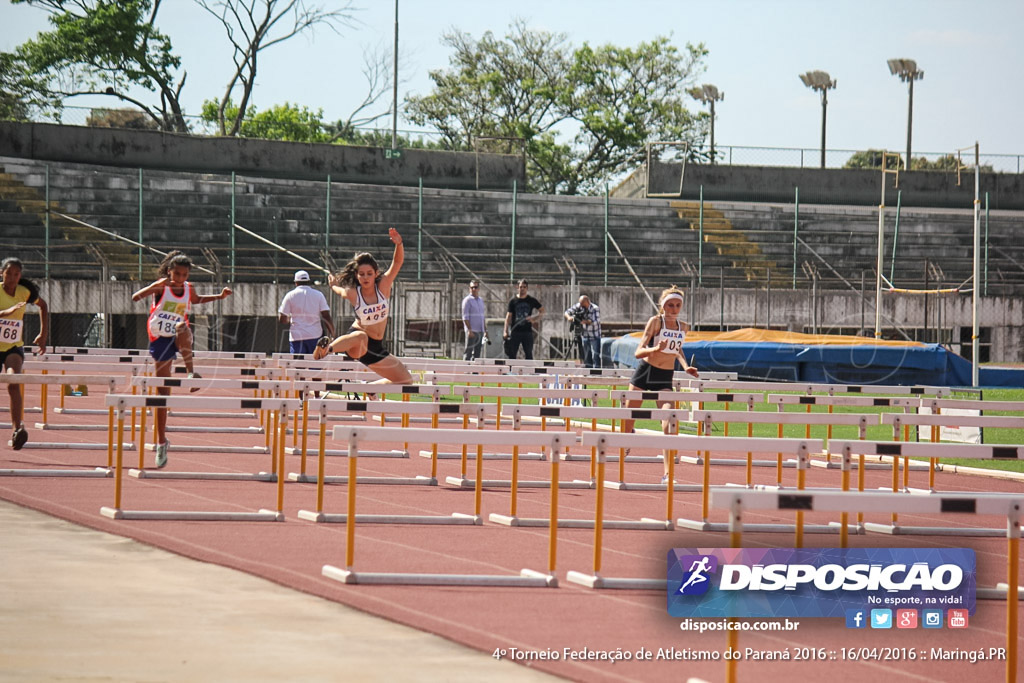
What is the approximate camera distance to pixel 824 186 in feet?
162

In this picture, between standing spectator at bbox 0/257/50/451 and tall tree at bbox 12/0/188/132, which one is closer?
standing spectator at bbox 0/257/50/451

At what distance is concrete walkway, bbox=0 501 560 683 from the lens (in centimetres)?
502

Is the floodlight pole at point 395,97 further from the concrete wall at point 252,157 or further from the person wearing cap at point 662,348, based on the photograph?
the person wearing cap at point 662,348

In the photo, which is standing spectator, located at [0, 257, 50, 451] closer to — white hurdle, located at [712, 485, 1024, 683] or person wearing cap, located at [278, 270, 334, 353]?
person wearing cap, located at [278, 270, 334, 353]

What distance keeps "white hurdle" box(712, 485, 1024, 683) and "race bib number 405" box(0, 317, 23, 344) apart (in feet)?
30.8

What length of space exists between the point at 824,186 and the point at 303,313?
1375 inches

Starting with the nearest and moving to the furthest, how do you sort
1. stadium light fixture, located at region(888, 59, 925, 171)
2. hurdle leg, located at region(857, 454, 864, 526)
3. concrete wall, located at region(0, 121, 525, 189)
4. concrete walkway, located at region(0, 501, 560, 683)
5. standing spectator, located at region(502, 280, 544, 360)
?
1. concrete walkway, located at region(0, 501, 560, 683)
2. hurdle leg, located at region(857, 454, 864, 526)
3. standing spectator, located at region(502, 280, 544, 360)
4. concrete wall, located at region(0, 121, 525, 189)
5. stadium light fixture, located at region(888, 59, 925, 171)

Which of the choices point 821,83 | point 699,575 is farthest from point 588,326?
point 821,83

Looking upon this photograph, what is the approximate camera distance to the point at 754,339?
87.9 ft

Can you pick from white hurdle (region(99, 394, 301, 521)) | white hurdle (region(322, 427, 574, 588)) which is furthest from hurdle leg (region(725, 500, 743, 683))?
white hurdle (region(99, 394, 301, 521))

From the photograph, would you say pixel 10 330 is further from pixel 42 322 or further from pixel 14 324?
pixel 42 322

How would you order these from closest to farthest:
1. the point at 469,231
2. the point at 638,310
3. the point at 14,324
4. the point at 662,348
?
the point at 662,348
the point at 14,324
the point at 638,310
the point at 469,231

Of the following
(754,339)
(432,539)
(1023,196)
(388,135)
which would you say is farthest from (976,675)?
(388,135)

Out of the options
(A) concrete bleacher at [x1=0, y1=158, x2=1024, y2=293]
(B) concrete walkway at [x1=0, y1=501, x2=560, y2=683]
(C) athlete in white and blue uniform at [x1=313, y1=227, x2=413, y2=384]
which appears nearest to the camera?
(B) concrete walkway at [x1=0, y1=501, x2=560, y2=683]
